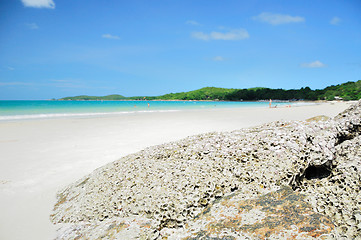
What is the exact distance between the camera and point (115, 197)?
2.88m

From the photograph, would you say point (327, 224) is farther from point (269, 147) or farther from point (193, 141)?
point (193, 141)

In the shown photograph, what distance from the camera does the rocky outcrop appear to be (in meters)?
2.14

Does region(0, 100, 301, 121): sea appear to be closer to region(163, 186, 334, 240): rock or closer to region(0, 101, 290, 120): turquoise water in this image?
region(0, 101, 290, 120): turquoise water

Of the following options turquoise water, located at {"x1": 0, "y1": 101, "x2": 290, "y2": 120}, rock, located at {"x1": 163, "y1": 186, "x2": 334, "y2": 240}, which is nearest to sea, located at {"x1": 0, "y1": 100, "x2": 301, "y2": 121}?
turquoise water, located at {"x1": 0, "y1": 101, "x2": 290, "y2": 120}

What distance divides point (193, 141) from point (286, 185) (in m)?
1.62

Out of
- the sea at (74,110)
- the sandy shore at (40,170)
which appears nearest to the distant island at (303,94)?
the sea at (74,110)

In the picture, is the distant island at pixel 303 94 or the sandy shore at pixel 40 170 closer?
the sandy shore at pixel 40 170

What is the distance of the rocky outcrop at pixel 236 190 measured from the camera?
2.14m

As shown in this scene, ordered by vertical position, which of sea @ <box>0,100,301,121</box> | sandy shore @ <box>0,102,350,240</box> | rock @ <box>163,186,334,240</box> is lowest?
sandy shore @ <box>0,102,350,240</box>

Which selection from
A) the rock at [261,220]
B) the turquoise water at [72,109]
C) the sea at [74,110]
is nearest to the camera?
the rock at [261,220]

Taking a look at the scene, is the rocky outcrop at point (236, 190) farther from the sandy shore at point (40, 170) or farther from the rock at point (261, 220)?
the sandy shore at point (40, 170)

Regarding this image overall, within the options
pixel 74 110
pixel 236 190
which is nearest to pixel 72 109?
pixel 74 110

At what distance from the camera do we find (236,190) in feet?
8.56

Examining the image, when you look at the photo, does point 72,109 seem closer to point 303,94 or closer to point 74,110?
point 74,110
